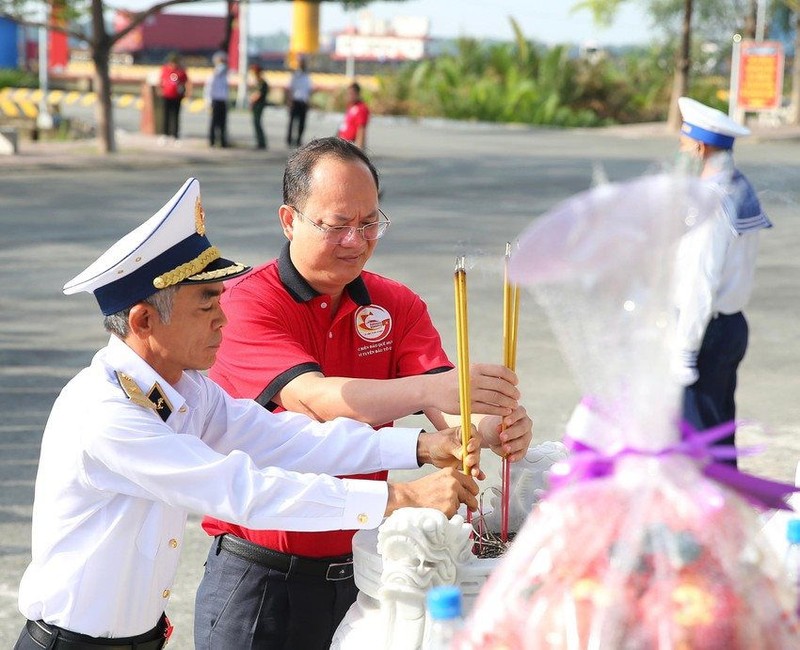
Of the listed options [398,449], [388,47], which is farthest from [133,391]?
[388,47]

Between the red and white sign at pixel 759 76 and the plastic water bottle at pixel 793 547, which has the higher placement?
the red and white sign at pixel 759 76

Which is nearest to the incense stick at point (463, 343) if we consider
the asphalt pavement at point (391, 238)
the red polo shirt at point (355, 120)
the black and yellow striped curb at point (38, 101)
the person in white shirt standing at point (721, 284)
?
the asphalt pavement at point (391, 238)

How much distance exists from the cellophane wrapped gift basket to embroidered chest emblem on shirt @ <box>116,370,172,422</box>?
1062 mm

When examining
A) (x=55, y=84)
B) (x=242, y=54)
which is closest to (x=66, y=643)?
(x=242, y=54)

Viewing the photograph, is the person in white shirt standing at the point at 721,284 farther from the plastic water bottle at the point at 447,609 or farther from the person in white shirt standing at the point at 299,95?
the person in white shirt standing at the point at 299,95

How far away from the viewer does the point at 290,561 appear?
2.86m

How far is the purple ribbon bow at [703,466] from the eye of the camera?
147cm

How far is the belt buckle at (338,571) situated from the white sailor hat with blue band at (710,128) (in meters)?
3.39

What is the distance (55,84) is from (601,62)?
20745mm

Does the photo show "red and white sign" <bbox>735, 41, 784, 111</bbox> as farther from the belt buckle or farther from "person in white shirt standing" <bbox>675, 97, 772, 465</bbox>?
the belt buckle

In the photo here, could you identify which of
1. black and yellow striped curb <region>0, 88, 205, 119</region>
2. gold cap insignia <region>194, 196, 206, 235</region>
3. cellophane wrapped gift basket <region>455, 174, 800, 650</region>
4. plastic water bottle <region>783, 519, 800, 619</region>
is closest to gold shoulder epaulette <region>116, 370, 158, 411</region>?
gold cap insignia <region>194, 196, 206, 235</region>

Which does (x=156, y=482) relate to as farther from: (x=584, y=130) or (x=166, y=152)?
(x=584, y=130)

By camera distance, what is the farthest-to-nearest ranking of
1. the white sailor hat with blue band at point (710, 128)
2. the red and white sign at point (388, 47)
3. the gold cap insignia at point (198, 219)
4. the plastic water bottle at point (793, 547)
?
the red and white sign at point (388, 47), the white sailor hat with blue band at point (710, 128), the gold cap insignia at point (198, 219), the plastic water bottle at point (793, 547)

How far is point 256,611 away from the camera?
2.89 meters
